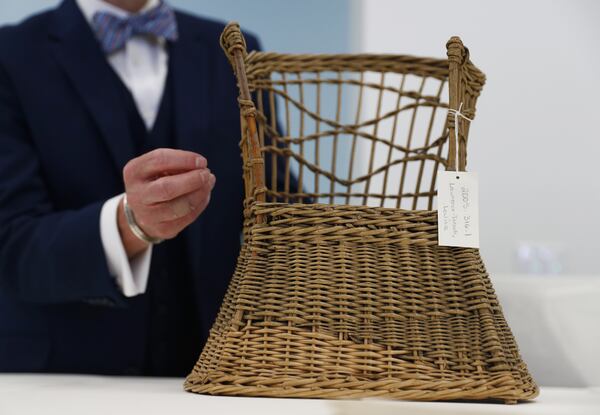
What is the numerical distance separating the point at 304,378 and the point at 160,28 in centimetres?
84

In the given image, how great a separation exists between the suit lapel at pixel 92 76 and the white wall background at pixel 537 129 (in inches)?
33.4

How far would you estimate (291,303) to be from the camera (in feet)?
2.41

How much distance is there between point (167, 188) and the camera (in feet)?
2.63

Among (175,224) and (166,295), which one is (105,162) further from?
(175,224)

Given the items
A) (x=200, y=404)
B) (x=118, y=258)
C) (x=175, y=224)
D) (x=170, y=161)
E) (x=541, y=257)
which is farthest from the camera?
(x=541, y=257)

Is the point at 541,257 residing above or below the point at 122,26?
below

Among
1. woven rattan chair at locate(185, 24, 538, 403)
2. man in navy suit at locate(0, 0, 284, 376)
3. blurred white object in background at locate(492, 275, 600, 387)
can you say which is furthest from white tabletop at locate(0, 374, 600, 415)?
man in navy suit at locate(0, 0, 284, 376)

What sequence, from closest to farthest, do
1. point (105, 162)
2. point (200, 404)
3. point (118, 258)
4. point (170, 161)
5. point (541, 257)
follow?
point (200, 404) → point (170, 161) → point (118, 258) → point (105, 162) → point (541, 257)

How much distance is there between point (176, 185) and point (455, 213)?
30 centimetres

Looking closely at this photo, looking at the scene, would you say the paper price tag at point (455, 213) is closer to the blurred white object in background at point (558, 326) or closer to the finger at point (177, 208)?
the finger at point (177, 208)

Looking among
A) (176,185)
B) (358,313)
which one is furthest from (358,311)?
(176,185)

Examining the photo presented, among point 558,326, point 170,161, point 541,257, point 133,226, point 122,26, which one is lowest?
point 541,257

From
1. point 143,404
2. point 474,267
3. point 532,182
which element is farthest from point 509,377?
point 532,182

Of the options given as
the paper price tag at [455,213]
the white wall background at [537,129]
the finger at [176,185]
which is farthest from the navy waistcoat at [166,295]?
the white wall background at [537,129]
